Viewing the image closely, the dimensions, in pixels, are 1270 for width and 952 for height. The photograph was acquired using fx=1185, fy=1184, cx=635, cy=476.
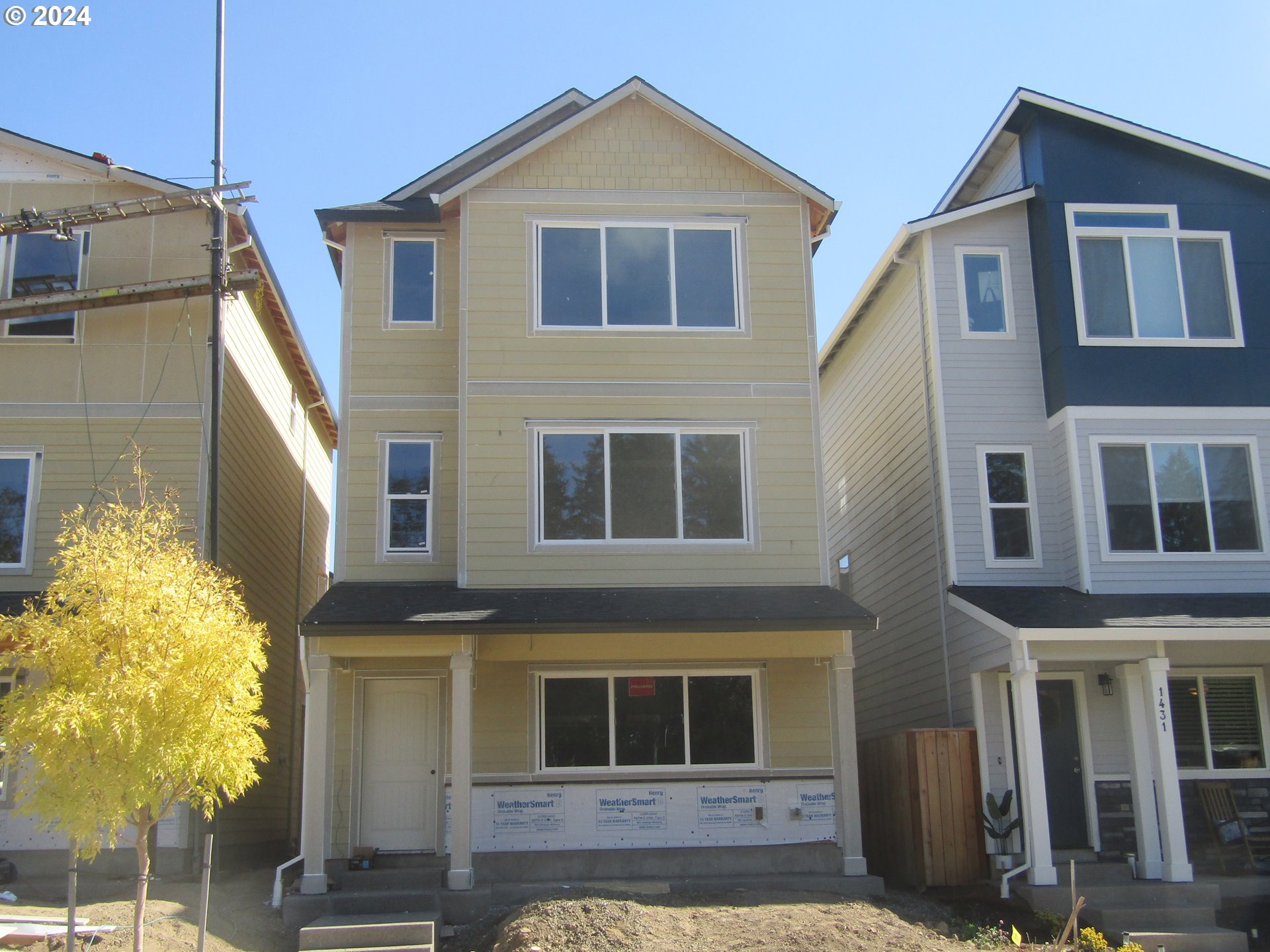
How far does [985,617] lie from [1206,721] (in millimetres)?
3658

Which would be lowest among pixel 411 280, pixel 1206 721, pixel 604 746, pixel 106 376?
pixel 604 746

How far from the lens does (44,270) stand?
51.7 ft

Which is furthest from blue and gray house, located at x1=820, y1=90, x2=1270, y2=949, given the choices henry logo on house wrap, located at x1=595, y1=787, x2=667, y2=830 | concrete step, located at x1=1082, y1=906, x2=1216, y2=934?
henry logo on house wrap, located at x1=595, y1=787, x2=667, y2=830

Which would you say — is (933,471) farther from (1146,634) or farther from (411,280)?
(411,280)

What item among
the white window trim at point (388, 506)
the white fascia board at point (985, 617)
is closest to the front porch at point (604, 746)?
the white window trim at point (388, 506)

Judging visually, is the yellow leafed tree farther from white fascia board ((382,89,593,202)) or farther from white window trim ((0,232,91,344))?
white fascia board ((382,89,593,202))

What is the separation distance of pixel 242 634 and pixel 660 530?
616cm

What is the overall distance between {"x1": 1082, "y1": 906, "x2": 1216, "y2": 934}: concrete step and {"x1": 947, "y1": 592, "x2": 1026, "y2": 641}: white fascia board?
9.57 ft

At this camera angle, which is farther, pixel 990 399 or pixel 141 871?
pixel 990 399

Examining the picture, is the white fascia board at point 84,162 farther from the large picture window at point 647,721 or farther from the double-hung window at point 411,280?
the large picture window at point 647,721

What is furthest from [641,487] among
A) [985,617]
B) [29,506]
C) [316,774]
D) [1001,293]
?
[29,506]

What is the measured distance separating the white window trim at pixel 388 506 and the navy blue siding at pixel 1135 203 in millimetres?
8256

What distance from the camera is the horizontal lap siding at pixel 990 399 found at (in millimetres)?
15500

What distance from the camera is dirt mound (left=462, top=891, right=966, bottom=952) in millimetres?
10609
